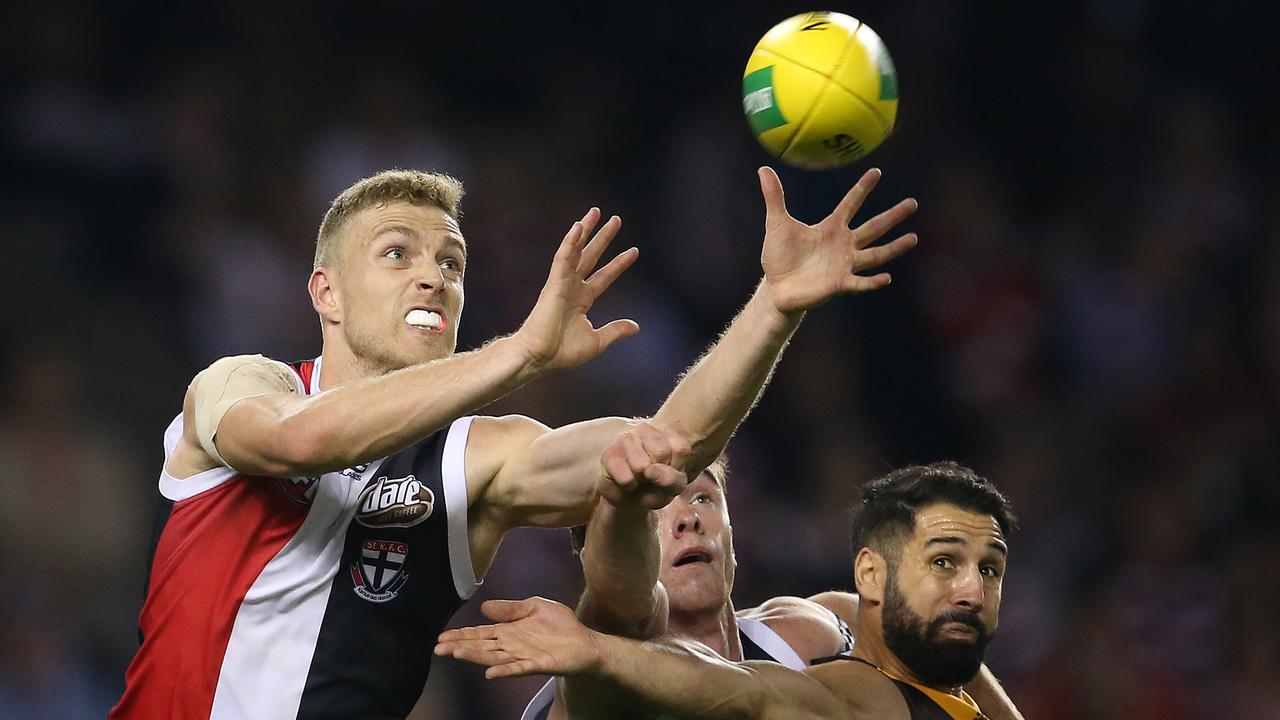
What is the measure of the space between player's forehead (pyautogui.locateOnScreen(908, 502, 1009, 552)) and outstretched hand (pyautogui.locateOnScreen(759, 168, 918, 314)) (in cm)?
114

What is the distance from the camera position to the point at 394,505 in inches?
155

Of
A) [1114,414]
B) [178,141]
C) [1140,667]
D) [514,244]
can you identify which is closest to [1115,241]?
[1114,414]

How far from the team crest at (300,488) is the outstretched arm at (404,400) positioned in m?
0.19

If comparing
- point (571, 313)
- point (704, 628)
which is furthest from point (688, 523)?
point (571, 313)

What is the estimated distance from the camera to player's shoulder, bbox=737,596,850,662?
→ 16.5 ft

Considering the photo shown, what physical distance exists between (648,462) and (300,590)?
0.99 metres

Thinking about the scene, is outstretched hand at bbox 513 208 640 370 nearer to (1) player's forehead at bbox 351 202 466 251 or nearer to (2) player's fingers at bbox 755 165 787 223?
(2) player's fingers at bbox 755 165 787 223

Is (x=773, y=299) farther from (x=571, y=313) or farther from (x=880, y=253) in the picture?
(x=571, y=313)

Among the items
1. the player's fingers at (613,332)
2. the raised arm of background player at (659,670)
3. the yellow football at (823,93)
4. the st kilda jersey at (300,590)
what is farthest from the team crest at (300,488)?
the yellow football at (823,93)

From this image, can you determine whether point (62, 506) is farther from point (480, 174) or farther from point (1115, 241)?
point (1115, 241)

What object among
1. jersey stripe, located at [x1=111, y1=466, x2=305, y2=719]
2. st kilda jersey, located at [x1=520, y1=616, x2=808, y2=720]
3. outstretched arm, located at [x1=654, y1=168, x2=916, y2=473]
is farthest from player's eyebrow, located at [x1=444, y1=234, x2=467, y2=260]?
st kilda jersey, located at [x1=520, y1=616, x2=808, y2=720]

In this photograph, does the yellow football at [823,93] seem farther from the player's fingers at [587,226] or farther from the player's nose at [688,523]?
the player's nose at [688,523]

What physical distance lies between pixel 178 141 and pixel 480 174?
69.8 inches

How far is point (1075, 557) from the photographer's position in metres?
9.20
